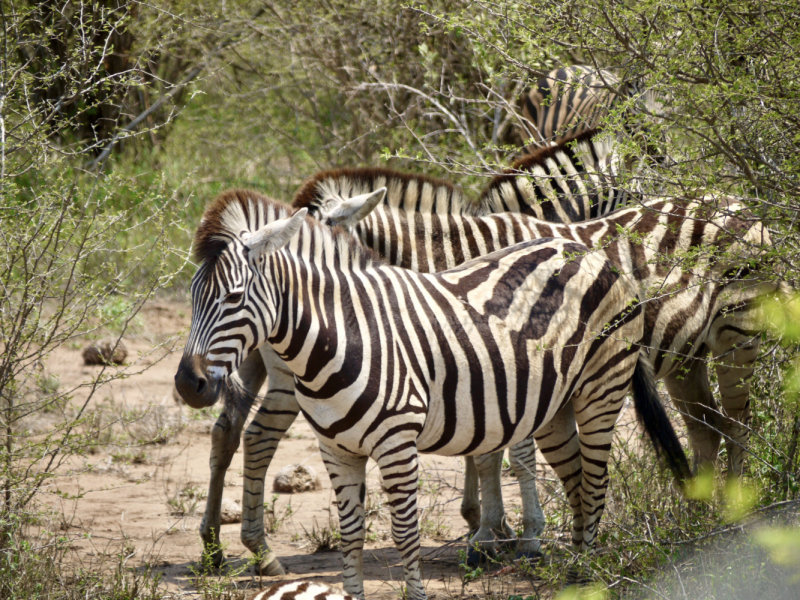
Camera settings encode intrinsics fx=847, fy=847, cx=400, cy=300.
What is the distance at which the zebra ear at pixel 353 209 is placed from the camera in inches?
181

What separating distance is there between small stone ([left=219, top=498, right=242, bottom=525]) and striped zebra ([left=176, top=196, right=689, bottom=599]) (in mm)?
2033

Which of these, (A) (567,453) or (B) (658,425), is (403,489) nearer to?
(A) (567,453)

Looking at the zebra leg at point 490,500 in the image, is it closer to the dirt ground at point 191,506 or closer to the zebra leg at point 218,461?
the dirt ground at point 191,506

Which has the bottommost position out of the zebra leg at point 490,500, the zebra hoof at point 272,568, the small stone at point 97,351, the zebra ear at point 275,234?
the zebra hoof at point 272,568

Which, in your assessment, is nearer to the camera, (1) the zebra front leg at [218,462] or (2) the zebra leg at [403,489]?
(2) the zebra leg at [403,489]

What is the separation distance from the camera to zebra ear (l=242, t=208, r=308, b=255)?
11.6ft

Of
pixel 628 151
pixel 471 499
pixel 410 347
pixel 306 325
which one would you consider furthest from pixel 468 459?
pixel 628 151

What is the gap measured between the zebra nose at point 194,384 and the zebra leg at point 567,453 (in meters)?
1.72

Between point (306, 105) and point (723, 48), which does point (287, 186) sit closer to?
point (306, 105)

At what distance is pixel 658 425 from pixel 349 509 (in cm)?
153

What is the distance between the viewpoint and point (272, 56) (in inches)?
402

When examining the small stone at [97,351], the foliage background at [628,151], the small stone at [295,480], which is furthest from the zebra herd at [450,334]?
the small stone at [97,351]

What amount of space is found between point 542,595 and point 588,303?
1.44 m

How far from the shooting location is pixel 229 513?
558 cm
